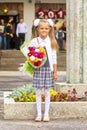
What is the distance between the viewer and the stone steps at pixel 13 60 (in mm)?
24295

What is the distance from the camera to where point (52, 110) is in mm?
9586

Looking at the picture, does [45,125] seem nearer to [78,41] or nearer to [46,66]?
[46,66]

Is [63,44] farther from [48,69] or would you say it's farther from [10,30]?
[48,69]

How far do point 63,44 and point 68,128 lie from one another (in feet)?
61.4

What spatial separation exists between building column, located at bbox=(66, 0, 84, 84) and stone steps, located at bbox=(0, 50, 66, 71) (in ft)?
43.6

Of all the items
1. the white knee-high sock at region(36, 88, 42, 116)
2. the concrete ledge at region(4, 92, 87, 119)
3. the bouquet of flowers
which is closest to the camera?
the bouquet of flowers

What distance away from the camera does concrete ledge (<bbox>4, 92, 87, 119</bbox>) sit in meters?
9.50

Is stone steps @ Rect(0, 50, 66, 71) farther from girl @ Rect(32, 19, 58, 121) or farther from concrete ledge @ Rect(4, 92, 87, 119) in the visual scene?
girl @ Rect(32, 19, 58, 121)

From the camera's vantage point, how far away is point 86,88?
10.5m

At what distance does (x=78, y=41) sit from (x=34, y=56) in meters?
1.71

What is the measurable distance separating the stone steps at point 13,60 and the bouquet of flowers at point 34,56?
14538mm

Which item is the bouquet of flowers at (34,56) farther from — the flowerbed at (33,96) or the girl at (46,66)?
the flowerbed at (33,96)

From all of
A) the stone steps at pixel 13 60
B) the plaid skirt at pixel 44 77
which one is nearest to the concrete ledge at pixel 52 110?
the plaid skirt at pixel 44 77

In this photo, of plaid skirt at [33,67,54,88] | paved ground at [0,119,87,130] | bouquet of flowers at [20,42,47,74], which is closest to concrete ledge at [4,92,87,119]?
paved ground at [0,119,87,130]
